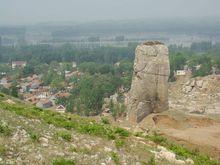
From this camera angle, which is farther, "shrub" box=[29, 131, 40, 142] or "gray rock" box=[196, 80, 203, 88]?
"gray rock" box=[196, 80, 203, 88]

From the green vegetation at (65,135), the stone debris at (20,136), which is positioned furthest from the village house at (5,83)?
the stone debris at (20,136)

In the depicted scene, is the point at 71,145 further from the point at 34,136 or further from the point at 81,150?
the point at 34,136

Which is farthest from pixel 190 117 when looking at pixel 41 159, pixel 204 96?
pixel 204 96

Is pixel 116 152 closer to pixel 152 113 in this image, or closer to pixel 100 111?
pixel 152 113

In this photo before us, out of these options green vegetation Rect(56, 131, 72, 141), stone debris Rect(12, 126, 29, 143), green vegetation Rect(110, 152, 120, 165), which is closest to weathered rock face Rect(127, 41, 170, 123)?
green vegetation Rect(56, 131, 72, 141)

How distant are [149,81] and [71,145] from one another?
9026 millimetres

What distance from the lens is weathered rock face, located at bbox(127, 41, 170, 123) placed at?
1688cm

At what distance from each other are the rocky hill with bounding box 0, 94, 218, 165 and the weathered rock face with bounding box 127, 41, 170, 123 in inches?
245

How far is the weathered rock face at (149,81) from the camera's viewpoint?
1688cm

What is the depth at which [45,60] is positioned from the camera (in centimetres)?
8519

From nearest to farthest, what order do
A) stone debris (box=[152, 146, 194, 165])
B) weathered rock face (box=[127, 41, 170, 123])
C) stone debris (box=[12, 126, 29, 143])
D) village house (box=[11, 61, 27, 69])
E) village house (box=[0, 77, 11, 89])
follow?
stone debris (box=[12, 126, 29, 143])
stone debris (box=[152, 146, 194, 165])
weathered rock face (box=[127, 41, 170, 123])
village house (box=[0, 77, 11, 89])
village house (box=[11, 61, 27, 69])

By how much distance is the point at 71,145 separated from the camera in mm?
8438

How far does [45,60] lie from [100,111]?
51295mm

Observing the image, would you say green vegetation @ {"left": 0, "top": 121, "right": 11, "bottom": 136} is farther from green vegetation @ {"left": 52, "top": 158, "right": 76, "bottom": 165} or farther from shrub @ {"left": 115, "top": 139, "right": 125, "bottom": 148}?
shrub @ {"left": 115, "top": 139, "right": 125, "bottom": 148}
